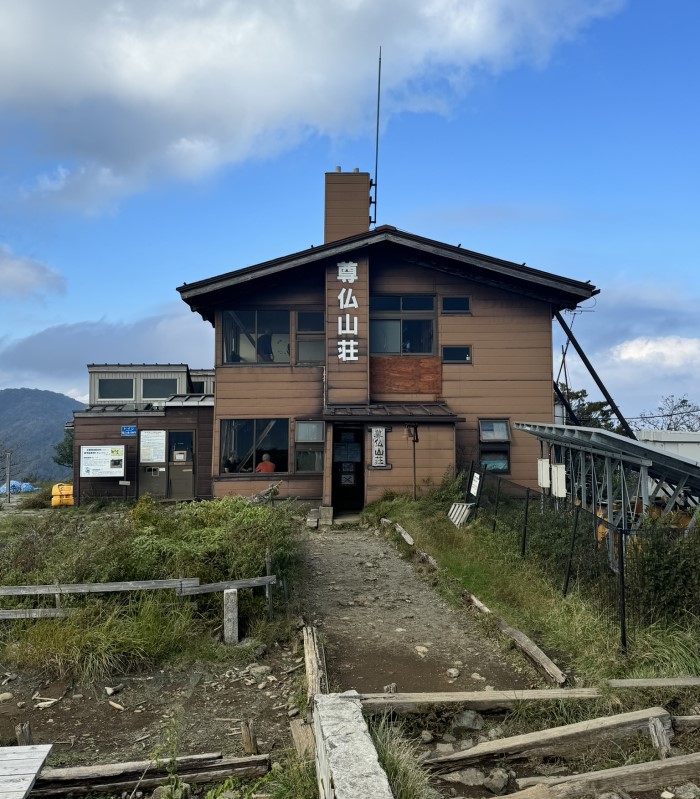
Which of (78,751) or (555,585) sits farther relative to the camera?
(555,585)

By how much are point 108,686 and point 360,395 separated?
13.2 metres

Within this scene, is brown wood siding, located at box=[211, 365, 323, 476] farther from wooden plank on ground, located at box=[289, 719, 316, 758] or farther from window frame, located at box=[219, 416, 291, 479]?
wooden plank on ground, located at box=[289, 719, 316, 758]

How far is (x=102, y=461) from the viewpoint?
65.9 feet

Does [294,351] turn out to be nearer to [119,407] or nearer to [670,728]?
[119,407]

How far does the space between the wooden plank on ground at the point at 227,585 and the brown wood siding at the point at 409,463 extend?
32.3 feet

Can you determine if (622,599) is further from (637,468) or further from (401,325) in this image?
(401,325)

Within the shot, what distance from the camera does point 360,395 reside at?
19.1m

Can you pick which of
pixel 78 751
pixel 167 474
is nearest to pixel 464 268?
pixel 167 474

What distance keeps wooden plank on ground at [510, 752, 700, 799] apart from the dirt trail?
2.10 meters

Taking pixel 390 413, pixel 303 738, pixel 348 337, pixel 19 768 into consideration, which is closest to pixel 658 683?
pixel 303 738

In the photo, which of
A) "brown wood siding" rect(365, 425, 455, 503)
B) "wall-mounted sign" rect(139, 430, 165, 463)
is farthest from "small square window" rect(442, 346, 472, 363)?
"wall-mounted sign" rect(139, 430, 165, 463)

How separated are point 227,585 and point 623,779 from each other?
5.12m

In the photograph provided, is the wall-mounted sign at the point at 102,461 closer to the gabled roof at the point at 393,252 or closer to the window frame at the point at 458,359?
the gabled roof at the point at 393,252

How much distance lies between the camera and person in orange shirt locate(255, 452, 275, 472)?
19.2m
